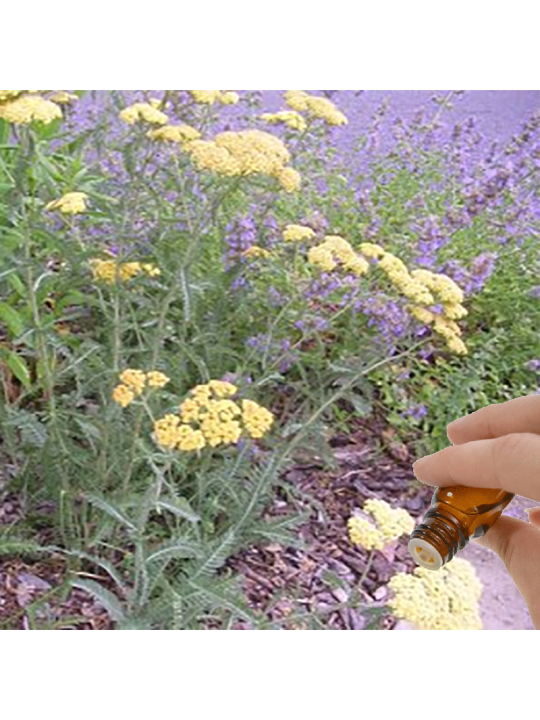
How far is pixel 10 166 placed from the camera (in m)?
1.23

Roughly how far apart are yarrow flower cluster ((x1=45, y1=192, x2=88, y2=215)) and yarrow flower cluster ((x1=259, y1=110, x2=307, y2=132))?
27 centimetres

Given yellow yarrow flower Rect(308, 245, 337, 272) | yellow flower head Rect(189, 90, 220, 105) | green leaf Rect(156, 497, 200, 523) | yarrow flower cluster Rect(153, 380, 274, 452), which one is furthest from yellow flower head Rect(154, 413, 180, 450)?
yellow flower head Rect(189, 90, 220, 105)

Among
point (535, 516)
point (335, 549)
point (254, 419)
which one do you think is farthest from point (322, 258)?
point (535, 516)

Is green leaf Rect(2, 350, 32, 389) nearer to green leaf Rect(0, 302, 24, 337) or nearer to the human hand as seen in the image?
green leaf Rect(0, 302, 24, 337)

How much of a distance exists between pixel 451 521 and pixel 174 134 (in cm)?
75

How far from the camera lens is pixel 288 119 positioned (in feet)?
4.13

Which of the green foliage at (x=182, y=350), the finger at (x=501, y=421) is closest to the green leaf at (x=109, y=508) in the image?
the green foliage at (x=182, y=350)

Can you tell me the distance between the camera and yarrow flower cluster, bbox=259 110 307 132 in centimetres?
125

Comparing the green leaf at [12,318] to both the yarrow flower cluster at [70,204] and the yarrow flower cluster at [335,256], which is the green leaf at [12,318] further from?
the yarrow flower cluster at [335,256]

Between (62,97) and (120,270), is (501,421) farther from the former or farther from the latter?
(62,97)
